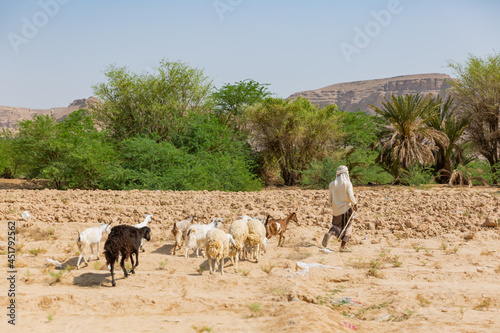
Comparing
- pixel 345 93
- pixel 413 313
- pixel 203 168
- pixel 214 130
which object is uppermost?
pixel 345 93

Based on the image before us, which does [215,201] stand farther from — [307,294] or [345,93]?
[345,93]

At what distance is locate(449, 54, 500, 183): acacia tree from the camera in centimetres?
2416

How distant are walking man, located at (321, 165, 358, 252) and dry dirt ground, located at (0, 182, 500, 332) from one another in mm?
341

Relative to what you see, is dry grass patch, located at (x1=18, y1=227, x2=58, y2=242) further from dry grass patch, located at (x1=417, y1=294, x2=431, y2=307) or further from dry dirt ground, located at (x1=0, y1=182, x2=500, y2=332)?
dry grass patch, located at (x1=417, y1=294, x2=431, y2=307)

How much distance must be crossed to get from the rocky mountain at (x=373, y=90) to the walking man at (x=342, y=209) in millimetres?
110739

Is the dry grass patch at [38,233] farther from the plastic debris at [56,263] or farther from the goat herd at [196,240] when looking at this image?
the goat herd at [196,240]

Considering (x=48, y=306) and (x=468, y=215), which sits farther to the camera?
(x=468, y=215)

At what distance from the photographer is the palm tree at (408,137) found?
21.1 m

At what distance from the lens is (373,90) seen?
129 m

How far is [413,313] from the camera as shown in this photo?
16.9 feet

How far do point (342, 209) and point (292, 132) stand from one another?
1497 cm

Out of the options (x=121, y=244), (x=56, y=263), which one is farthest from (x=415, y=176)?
(x=56, y=263)

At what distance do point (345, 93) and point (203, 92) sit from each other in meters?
112

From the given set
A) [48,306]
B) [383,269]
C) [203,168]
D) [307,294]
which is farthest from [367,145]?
[48,306]
